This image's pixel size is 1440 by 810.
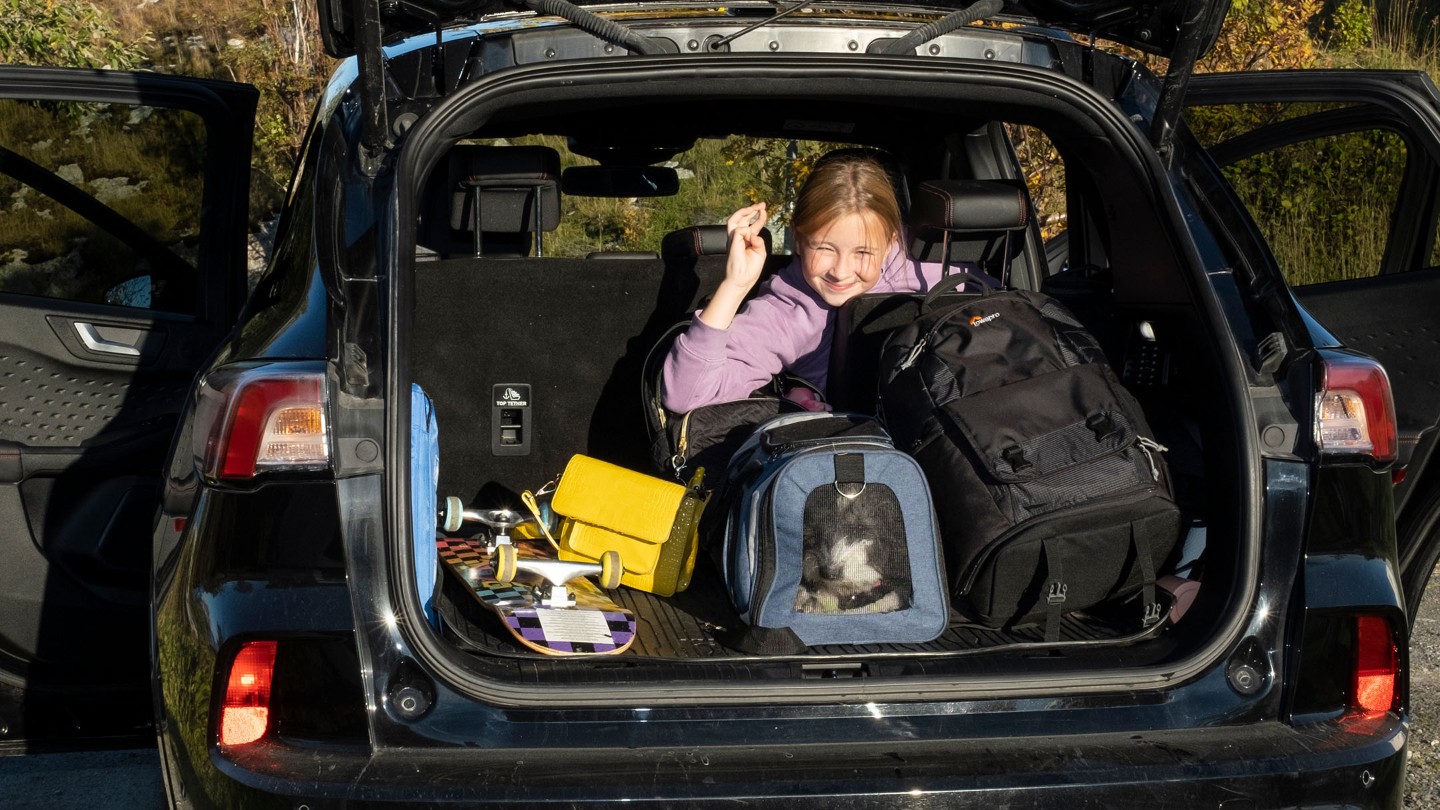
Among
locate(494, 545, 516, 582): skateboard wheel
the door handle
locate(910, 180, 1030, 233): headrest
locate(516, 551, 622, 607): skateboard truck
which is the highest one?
locate(910, 180, 1030, 233): headrest

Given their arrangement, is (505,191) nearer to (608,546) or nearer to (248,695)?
(608,546)

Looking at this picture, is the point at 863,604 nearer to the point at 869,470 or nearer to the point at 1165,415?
the point at 869,470

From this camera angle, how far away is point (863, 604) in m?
2.24

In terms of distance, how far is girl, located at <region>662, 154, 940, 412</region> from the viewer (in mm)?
2855

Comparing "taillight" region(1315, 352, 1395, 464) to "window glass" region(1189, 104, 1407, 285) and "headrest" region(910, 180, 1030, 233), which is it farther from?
"window glass" region(1189, 104, 1407, 285)

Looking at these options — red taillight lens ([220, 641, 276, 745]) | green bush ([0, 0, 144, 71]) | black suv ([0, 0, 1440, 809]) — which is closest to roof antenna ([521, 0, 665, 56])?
black suv ([0, 0, 1440, 809])

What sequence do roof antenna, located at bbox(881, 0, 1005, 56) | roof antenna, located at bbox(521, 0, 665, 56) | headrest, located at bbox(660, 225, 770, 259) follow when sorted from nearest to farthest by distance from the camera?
roof antenna, located at bbox(521, 0, 665, 56)
roof antenna, located at bbox(881, 0, 1005, 56)
headrest, located at bbox(660, 225, 770, 259)

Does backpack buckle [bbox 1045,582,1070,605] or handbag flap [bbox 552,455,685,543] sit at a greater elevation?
handbag flap [bbox 552,455,685,543]

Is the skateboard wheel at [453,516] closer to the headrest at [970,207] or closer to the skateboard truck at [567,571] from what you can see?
the skateboard truck at [567,571]

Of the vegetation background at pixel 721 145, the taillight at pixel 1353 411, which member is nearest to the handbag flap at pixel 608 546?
the taillight at pixel 1353 411

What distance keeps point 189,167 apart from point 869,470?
5.77ft

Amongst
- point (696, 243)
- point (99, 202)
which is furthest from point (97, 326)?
point (696, 243)

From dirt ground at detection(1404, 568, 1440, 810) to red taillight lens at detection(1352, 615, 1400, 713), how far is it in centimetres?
→ 112

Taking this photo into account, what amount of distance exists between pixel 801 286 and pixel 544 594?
3.34ft
